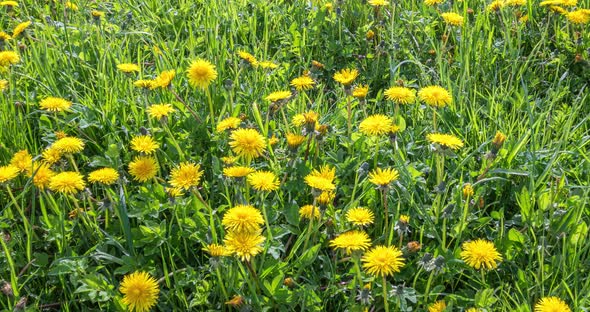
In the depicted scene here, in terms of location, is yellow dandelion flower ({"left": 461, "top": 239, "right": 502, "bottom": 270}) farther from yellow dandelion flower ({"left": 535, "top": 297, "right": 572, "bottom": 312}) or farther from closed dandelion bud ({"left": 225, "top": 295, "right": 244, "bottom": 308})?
closed dandelion bud ({"left": 225, "top": 295, "right": 244, "bottom": 308})

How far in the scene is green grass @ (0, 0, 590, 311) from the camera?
1.65 meters

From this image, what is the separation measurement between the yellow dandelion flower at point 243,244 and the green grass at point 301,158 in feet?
0.24

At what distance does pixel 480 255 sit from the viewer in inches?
62.0

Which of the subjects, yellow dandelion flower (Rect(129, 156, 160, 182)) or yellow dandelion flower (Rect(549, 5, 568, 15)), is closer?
yellow dandelion flower (Rect(129, 156, 160, 182))

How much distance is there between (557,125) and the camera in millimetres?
2244

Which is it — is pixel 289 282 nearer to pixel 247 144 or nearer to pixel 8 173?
pixel 247 144

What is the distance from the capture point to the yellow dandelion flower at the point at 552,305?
1465 mm

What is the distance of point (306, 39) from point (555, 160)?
1.33 m

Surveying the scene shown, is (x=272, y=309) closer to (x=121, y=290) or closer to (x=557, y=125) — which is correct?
(x=121, y=290)

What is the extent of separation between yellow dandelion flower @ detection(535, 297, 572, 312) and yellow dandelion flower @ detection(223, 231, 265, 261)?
694 millimetres

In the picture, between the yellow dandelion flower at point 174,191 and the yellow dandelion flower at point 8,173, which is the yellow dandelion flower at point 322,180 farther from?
the yellow dandelion flower at point 8,173

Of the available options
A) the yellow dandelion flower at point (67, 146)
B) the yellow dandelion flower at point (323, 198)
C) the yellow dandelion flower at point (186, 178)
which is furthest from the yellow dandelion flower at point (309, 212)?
the yellow dandelion flower at point (67, 146)

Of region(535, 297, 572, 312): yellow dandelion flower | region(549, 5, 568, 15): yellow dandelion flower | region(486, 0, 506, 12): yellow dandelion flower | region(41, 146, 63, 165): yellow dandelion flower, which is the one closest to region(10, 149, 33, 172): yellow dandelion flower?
region(41, 146, 63, 165): yellow dandelion flower

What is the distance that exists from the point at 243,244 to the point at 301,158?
1.91 ft
